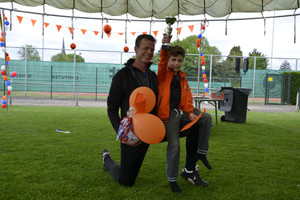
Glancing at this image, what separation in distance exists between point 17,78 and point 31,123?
1059 centimetres

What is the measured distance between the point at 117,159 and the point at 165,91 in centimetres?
141

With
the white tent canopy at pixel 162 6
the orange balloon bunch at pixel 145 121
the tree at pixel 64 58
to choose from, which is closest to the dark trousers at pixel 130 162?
the orange balloon bunch at pixel 145 121

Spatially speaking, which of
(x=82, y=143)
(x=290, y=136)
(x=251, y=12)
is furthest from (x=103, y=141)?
(x=251, y=12)

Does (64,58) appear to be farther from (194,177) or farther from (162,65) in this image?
(194,177)

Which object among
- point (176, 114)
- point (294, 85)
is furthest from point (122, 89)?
point (294, 85)

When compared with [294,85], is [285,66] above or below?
above

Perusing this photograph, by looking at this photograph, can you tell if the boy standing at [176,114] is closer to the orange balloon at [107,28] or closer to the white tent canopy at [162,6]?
the white tent canopy at [162,6]

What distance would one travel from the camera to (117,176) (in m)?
2.56

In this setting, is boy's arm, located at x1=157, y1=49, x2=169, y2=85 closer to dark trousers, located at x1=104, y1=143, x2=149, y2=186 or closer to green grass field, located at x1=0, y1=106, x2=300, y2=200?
dark trousers, located at x1=104, y1=143, x2=149, y2=186

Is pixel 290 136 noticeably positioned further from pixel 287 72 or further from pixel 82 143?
pixel 287 72

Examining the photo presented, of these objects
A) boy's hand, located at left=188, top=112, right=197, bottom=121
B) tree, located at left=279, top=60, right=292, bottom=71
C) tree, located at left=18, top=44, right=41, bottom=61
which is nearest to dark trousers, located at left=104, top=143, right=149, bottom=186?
boy's hand, located at left=188, top=112, right=197, bottom=121

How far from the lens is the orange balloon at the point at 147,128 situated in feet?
6.59

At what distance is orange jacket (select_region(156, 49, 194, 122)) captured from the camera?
2.41 metres

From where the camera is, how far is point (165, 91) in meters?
2.47
